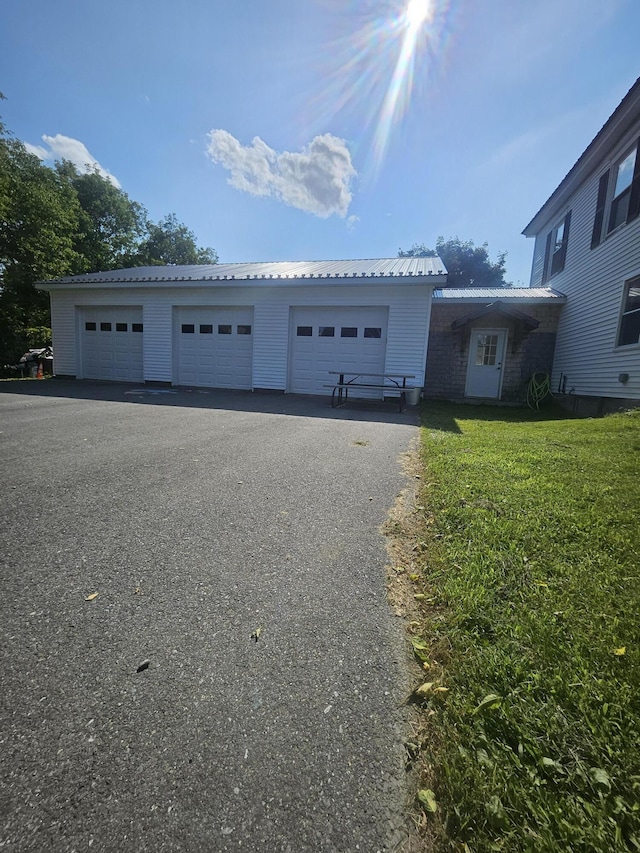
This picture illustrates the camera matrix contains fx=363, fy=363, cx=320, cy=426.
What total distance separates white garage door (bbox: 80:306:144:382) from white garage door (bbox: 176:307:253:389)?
5.71ft

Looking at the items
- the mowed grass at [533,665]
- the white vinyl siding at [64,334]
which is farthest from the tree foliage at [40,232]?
the mowed grass at [533,665]

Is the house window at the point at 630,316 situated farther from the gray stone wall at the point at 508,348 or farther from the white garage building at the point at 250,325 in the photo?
the white garage building at the point at 250,325

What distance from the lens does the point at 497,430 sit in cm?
619

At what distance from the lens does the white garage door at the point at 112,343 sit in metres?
12.7

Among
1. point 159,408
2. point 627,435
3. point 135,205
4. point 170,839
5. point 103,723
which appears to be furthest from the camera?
point 135,205

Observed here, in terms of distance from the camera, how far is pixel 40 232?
17.2 meters

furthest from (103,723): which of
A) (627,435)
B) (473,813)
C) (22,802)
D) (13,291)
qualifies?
(13,291)

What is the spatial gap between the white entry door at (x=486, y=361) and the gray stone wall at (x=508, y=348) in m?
0.15

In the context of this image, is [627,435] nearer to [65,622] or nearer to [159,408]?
[65,622]

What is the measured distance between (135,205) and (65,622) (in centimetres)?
3479

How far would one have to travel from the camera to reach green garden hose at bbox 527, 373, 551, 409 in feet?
34.3

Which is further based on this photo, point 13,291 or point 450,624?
point 13,291

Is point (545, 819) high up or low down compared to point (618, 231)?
down

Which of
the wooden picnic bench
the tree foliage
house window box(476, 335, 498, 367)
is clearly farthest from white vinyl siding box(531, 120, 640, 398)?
the tree foliage
